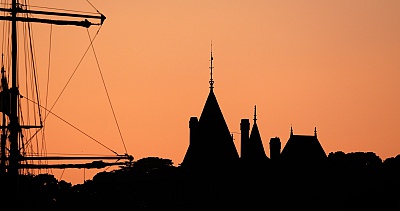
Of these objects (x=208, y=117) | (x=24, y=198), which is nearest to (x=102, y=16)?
(x=24, y=198)

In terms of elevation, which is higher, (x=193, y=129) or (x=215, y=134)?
(x=193, y=129)

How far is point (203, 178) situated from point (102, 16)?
5429 cm

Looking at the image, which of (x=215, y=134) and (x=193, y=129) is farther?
(x=193, y=129)

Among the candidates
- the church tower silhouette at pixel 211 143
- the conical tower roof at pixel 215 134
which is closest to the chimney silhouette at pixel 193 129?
the church tower silhouette at pixel 211 143

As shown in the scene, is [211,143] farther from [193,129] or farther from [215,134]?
[193,129]

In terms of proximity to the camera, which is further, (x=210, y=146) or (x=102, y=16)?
(x=210, y=146)

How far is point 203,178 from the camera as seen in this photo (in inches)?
7569

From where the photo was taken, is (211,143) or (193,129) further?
(193,129)

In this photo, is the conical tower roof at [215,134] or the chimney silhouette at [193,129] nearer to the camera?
the conical tower roof at [215,134]

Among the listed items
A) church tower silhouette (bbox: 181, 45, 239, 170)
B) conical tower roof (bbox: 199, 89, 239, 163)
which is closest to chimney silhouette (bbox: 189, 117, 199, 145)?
church tower silhouette (bbox: 181, 45, 239, 170)

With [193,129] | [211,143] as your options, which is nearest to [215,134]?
[211,143]

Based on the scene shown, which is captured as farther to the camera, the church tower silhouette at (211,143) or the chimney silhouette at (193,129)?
the chimney silhouette at (193,129)

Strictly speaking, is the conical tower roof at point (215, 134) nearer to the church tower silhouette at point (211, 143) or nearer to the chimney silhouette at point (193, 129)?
the church tower silhouette at point (211, 143)

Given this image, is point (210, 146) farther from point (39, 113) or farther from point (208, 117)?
point (39, 113)
